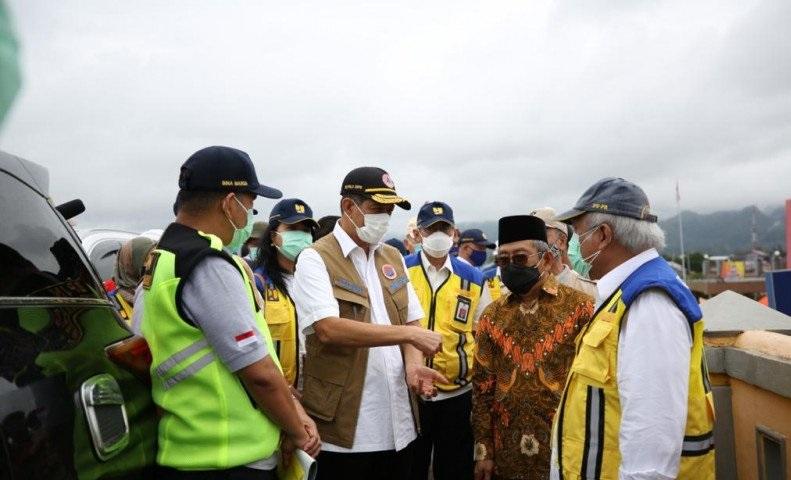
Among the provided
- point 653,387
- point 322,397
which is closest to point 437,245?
point 322,397

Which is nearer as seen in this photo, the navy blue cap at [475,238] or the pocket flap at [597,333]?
the pocket flap at [597,333]

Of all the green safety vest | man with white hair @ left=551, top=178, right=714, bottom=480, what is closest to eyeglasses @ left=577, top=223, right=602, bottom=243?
man with white hair @ left=551, top=178, right=714, bottom=480

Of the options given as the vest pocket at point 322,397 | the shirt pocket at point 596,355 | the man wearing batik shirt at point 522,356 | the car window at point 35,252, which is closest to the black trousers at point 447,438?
the man wearing batik shirt at point 522,356

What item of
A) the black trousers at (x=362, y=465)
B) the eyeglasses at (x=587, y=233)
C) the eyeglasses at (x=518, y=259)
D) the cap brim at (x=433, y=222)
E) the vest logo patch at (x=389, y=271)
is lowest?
the black trousers at (x=362, y=465)

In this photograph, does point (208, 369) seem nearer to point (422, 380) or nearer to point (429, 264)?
point (422, 380)

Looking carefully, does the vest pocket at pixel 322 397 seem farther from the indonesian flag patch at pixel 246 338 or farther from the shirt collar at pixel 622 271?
the shirt collar at pixel 622 271

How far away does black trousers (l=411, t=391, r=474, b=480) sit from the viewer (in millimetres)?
4246

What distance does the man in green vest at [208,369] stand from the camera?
1992 mm

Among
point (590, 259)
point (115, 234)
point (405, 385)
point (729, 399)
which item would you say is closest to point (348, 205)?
point (405, 385)

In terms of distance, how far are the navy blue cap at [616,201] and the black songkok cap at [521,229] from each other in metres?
0.89

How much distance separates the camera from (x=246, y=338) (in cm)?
202

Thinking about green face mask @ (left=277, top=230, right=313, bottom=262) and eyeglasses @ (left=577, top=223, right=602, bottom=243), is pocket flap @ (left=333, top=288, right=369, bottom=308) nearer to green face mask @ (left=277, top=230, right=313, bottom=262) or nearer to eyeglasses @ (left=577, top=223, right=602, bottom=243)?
eyeglasses @ (left=577, top=223, right=602, bottom=243)

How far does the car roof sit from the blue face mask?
7.10 metres

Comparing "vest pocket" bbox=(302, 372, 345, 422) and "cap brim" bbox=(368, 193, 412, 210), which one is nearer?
"vest pocket" bbox=(302, 372, 345, 422)
